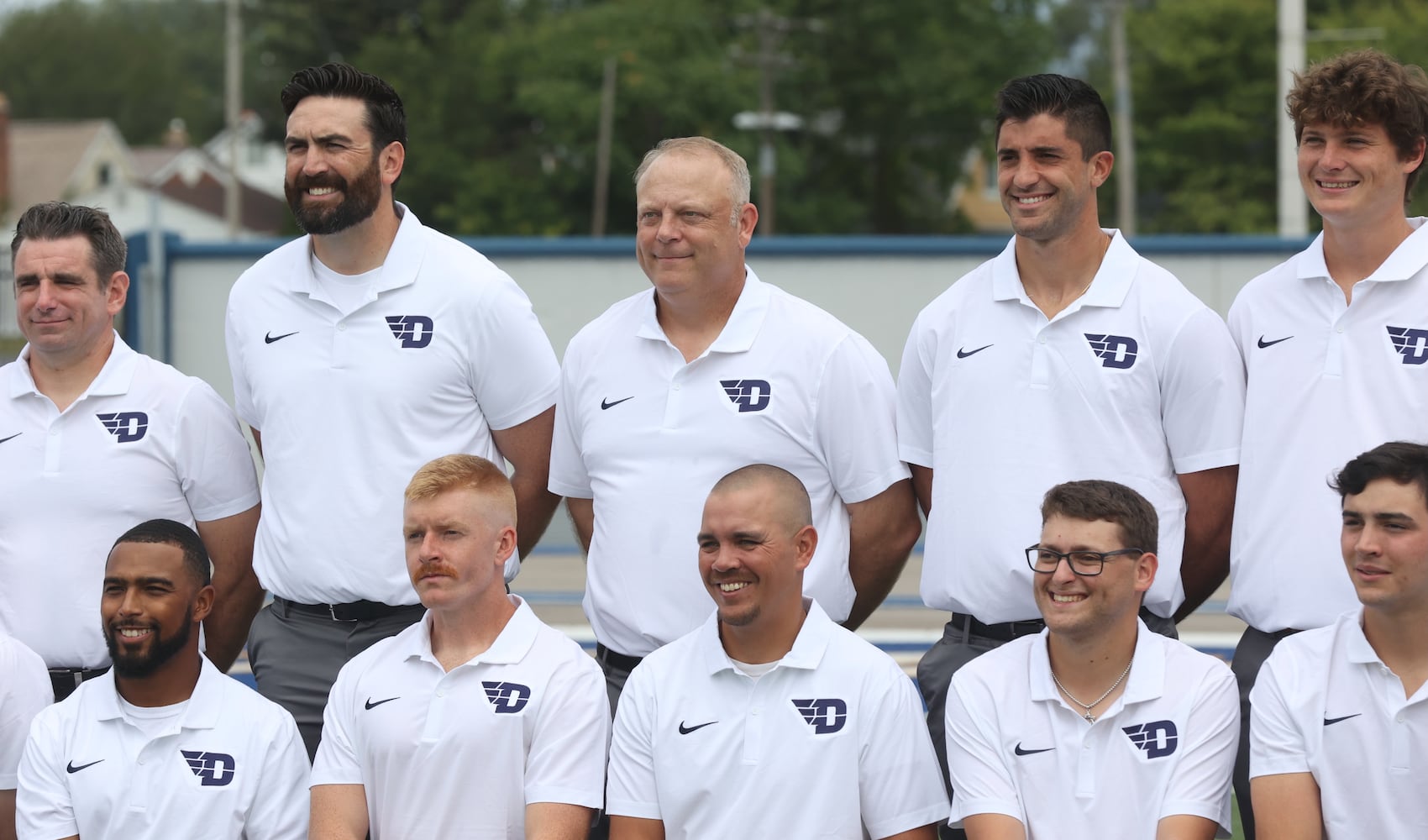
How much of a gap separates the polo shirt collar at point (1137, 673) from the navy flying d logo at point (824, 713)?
49 centimetres

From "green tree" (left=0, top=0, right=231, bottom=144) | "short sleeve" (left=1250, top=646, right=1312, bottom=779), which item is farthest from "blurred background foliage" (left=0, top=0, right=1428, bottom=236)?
"green tree" (left=0, top=0, right=231, bottom=144)

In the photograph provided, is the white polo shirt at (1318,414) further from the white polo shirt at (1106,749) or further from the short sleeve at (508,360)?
the short sleeve at (508,360)

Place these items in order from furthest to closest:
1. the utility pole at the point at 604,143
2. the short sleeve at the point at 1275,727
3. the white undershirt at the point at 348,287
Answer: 1. the utility pole at the point at 604,143
2. the white undershirt at the point at 348,287
3. the short sleeve at the point at 1275,727

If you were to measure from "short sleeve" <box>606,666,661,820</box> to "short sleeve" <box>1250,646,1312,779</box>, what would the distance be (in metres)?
1.54

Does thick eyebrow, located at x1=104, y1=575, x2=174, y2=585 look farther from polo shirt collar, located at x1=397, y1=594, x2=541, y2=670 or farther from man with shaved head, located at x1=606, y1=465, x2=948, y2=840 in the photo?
man with shaved head, located at x1=606, y1=465, x2=948, y2=840

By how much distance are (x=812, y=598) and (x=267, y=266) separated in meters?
1.98

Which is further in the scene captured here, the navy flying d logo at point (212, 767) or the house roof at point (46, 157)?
the house roof at point (46, 157)

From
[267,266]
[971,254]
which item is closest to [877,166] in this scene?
[971,254]

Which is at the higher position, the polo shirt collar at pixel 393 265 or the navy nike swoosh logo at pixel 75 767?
the polo shirt collar at pixel 393 265

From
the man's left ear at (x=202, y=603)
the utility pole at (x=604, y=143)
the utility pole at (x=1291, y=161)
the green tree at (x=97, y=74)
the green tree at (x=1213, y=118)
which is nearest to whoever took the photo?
the man's left ear at (x=202, y=603)

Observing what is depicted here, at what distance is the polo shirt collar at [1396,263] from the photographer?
4461 mm

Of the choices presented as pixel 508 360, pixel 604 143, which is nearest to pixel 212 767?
pixel 508 360

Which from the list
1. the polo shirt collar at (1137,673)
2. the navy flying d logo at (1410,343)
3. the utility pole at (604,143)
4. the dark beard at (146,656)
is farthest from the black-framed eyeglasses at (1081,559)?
the utility pole at (604,143)

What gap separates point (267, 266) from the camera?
5289 millimetres
